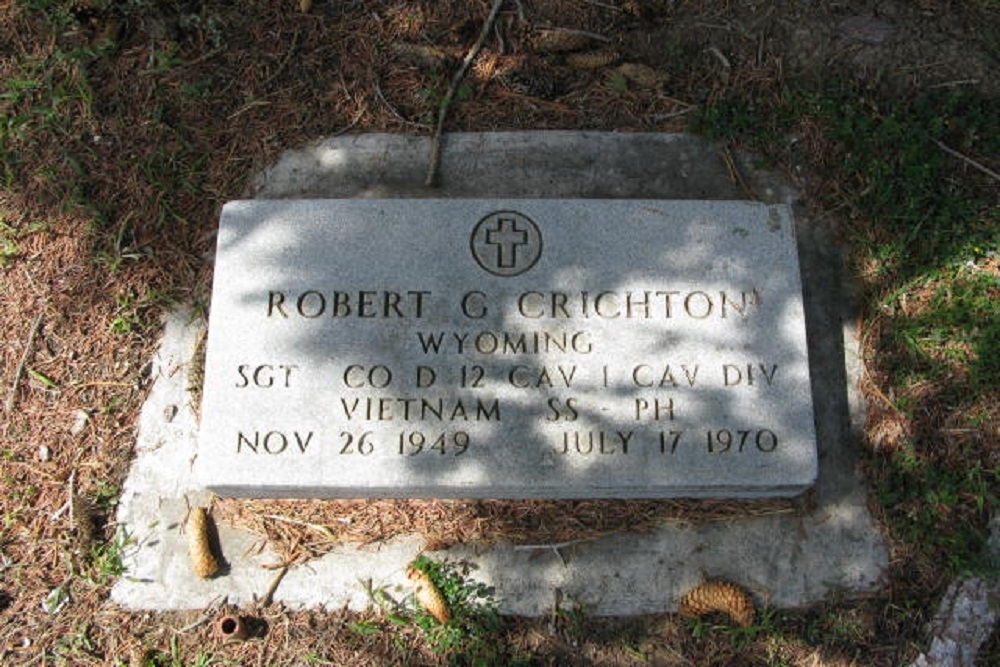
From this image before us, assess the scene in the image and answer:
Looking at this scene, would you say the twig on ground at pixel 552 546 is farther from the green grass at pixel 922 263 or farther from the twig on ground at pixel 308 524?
the green grass at pixel 922 263

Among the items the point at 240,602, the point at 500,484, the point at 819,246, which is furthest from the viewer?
the point at 819,246

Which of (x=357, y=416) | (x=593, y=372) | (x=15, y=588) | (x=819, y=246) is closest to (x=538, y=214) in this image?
(x=593, y=372)

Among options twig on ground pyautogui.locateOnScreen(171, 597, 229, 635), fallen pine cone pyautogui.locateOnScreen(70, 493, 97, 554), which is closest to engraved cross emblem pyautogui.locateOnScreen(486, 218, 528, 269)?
twig on ground pyautogui.locateOnScreen(171, 597, 229, 635)

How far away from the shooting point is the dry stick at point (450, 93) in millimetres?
3498

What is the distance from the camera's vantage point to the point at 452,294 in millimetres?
2979

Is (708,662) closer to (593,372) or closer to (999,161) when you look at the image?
(593,372)

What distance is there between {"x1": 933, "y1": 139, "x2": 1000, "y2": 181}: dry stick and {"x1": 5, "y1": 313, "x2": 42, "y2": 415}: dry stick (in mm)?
3948

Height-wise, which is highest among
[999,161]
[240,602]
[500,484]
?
[999,161]

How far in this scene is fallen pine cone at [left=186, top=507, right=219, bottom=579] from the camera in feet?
10.0

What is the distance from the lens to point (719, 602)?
3.00 m

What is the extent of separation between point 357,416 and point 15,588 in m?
1.56

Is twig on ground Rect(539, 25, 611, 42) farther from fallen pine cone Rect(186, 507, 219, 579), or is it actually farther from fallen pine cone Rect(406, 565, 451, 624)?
fallen pine cone Rect(186, 507, 219, 579)

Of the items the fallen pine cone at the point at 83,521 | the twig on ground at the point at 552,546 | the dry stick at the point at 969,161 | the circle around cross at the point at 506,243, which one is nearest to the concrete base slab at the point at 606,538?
the twig on ground at the point at 552,546

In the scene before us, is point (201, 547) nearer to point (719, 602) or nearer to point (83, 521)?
point (83, 521)
